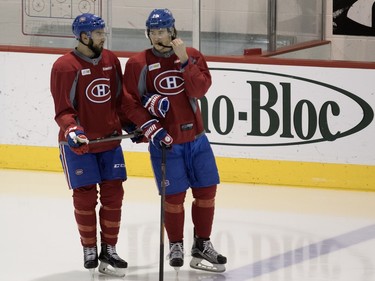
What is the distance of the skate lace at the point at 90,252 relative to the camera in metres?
5.88

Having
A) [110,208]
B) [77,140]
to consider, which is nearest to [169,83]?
[77,140]

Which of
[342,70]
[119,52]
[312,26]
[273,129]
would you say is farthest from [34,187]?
[312,26]

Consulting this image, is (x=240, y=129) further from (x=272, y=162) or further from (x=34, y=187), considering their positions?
(x=34, y=187)

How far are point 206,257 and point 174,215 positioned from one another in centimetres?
31

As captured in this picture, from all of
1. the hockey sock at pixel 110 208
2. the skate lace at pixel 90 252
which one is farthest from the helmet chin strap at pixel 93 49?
the skate lace at pixel 90 252

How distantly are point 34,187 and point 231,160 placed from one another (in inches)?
55.3

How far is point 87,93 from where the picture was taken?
5.78 metres

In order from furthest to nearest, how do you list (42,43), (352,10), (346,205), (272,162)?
(352,10), (42,43), (272,162), (346,205)

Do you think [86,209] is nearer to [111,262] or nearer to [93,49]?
[111,262]

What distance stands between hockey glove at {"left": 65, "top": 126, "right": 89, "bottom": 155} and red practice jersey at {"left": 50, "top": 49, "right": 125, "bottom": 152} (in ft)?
0.38

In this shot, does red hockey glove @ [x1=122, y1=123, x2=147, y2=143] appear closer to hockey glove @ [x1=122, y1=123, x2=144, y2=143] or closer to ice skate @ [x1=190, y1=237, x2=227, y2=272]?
hockey glove @ [x1=122, y1=123, x2=144, y2=143]

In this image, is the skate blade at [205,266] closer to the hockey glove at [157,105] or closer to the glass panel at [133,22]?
the hockey glove at [157,105]

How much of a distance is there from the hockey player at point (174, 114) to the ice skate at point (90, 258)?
0.38 meters

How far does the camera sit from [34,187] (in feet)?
26.7
